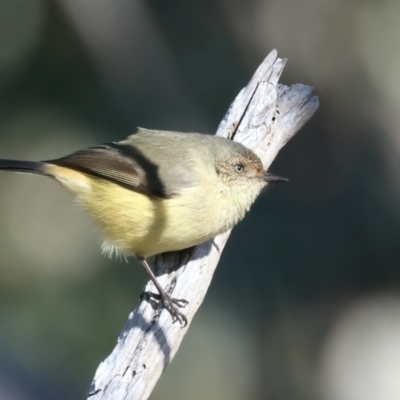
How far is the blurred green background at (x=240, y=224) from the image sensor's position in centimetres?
597

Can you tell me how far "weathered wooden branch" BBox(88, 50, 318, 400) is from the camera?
2955 millimetres

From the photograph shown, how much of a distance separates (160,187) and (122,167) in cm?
23

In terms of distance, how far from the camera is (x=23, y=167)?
3.58 metres

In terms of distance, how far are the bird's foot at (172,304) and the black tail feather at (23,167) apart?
87 centimetres

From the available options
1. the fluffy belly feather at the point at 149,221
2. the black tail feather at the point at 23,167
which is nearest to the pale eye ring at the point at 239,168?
the fluffy belly feather at the point at 149,221

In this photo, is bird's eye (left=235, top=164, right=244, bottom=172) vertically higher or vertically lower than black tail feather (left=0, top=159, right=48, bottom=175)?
lower

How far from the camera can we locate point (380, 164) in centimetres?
621

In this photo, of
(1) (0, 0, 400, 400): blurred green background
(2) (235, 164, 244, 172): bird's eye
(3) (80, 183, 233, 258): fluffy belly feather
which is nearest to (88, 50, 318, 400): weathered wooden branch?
(3) (80, 183, 233, 258): fluffy belly feather

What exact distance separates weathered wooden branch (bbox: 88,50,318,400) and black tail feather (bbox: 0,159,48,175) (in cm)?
79

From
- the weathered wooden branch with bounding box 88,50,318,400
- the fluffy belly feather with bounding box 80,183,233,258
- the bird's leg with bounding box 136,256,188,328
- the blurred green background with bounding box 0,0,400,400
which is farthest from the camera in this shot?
the blurred green background with bounding box 0,0,400,400

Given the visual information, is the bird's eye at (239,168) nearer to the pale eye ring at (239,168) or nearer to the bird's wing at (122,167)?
the pale eye ring at (239,168)

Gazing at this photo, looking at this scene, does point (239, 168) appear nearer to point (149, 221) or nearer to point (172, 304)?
point (149, 221)

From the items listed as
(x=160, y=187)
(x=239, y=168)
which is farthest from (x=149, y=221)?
(x=239, y=168)

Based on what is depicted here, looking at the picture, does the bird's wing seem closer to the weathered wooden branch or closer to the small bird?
the small bird
